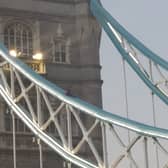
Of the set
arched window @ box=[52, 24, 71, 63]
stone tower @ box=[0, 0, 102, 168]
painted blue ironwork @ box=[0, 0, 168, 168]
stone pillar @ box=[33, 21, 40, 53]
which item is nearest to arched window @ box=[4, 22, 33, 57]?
stone tower @ box=[0, 0, 102, 168]

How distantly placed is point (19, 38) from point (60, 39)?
2472 millimetres

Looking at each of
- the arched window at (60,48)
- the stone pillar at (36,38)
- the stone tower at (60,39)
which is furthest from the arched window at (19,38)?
the arched window at (60,48)

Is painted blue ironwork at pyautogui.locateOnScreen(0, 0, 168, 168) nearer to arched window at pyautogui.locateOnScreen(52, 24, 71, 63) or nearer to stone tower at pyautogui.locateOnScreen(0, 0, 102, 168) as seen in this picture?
stone tower at pyautogui.locateOnScreen(0, 0, 102, 168)

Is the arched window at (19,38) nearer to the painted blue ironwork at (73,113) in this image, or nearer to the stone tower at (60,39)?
the stone tower at (60,39)

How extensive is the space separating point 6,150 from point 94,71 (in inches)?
299

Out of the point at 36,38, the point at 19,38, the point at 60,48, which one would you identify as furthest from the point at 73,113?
the point at 60,48

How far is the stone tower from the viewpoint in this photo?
2162 inches

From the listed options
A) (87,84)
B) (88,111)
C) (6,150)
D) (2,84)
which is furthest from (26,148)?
(88,111)

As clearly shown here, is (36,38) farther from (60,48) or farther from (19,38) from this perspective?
(60,48)

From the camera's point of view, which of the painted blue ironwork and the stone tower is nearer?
the painted blue ironwork

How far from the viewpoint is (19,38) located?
5500 cm

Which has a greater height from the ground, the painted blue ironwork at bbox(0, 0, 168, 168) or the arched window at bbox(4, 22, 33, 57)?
the arched window at bbox(4, 22, 33, 57)

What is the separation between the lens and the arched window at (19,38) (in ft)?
180

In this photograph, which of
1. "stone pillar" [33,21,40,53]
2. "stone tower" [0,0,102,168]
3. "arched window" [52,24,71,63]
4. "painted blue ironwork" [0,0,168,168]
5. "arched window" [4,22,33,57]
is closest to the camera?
"painted blue ironwork" [0,0,168,168]
